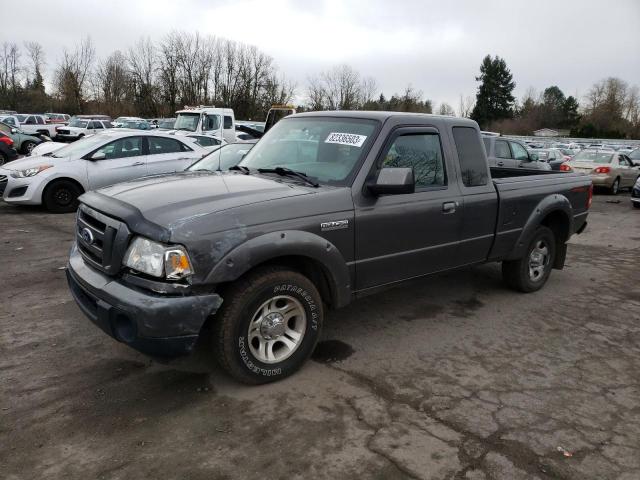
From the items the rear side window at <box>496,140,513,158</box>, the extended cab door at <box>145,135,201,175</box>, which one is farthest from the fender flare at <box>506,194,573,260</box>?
the rear side window at <box>496,140,513,158</box>

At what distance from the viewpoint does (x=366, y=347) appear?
4.23 meters

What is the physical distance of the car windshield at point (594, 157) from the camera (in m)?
18.6

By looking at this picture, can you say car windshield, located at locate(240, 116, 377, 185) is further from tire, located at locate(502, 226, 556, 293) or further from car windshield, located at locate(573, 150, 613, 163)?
car windshield, located at locate(573, 150, 613, 163)

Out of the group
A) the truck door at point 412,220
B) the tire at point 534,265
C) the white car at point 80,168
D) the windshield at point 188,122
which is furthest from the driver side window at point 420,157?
the windshield at point 188,122

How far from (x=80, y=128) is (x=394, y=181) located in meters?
30.2

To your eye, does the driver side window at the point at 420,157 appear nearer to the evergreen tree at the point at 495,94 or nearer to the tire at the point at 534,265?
the tire at the point at 534,265

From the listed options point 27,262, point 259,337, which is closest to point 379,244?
point 259,337

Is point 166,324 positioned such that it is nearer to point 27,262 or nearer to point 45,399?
point 45,399

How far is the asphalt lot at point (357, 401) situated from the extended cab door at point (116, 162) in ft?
17.2

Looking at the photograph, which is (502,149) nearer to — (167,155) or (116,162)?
(167,155)

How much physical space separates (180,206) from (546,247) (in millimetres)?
4495

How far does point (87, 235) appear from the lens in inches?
141

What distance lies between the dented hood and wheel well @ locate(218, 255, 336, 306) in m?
0.45

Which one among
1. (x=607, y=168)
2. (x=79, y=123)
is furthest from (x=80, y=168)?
(x=79, y=123)
